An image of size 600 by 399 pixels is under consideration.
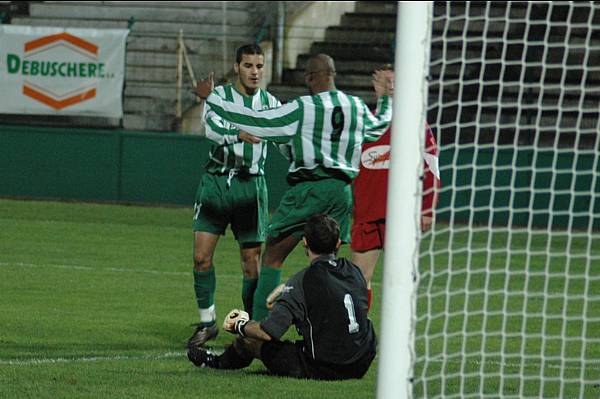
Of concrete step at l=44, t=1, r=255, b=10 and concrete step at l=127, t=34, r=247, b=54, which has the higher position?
concrete step at l=44, t=1, r=255, b=10

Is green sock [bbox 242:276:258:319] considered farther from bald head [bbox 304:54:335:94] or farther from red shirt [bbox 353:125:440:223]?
bald head [bbox 304:54:335:94]

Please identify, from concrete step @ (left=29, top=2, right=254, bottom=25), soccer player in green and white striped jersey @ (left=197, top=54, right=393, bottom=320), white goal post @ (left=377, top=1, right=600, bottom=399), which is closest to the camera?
white goal post @ (left=377, top=1, right=600, bottom=399)

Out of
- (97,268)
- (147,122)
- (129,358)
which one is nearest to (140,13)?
(147,122)

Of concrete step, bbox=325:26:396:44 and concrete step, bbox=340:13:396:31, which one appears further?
concrete step, bbox=340:13:396:31

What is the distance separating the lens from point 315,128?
26.1ft

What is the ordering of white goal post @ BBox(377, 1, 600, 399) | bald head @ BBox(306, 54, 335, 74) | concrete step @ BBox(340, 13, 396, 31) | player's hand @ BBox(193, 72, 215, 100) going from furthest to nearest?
1. concrete step @ BBox(340, 13, 396, 31)
2. bald head @ BBox(306, 54, 335, 74)
3. player's hand @ BBox(193, 72, 215, 100)
4. white goal post @ BBox(377, 1, 600, 399)

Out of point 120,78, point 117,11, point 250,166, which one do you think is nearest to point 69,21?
point 117,11

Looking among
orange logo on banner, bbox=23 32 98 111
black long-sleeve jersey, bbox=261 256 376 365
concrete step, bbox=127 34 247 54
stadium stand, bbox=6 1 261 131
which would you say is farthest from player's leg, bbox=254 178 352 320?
concrete step, bbox=127 34 247 54

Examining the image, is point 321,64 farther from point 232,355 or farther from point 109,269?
point 109,269

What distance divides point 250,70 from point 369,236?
142 centimetres

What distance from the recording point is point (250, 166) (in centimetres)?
882

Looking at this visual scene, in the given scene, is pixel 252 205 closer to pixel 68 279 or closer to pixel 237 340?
pixel 237 340

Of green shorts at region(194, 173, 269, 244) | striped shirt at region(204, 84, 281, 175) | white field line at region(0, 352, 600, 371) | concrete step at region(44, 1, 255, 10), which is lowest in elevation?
white field line at region(0, 352, 600, 371)

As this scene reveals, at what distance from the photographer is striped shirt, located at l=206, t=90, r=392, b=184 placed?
773cm
